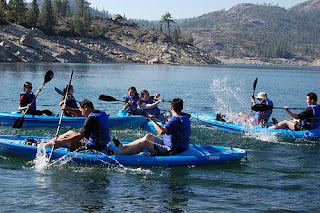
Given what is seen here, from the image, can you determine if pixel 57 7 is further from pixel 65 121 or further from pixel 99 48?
pixel 65 121

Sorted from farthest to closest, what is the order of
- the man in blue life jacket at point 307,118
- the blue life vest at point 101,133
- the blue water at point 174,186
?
the man in blue life jacket at point 307,118 → the blue life vest at point 101,133 → the blue water at point 174,186

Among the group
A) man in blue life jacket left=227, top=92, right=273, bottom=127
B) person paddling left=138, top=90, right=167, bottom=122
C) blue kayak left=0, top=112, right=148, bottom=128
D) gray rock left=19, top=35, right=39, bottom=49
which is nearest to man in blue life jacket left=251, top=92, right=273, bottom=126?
man in blue life jacket left=227, top=92, right=273, bottom=127

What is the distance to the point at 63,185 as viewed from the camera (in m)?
9.50

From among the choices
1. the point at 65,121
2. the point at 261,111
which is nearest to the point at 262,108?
the point at 261,111

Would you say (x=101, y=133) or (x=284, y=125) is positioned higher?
(x=101, y=133)

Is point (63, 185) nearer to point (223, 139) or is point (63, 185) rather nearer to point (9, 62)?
point (223, 139)

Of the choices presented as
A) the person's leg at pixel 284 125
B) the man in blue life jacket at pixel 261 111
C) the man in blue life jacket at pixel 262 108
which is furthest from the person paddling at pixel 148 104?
the person's leg at pixel 284 125

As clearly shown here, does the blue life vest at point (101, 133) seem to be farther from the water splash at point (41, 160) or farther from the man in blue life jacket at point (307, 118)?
the man in blue life jacket at point (307, 118)

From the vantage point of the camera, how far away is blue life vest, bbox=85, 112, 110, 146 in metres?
10.2

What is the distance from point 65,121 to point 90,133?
6.23 meters

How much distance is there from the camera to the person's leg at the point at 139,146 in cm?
1083

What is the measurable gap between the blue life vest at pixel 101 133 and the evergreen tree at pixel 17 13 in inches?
3012

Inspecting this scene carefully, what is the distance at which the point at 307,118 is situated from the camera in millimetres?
14898

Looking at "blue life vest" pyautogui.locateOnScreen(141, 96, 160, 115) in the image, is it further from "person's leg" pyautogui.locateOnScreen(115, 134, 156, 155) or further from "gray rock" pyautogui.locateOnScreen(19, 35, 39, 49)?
"gray rock" pyautogui.locateOnScreen(19, 35, 39, 49)
